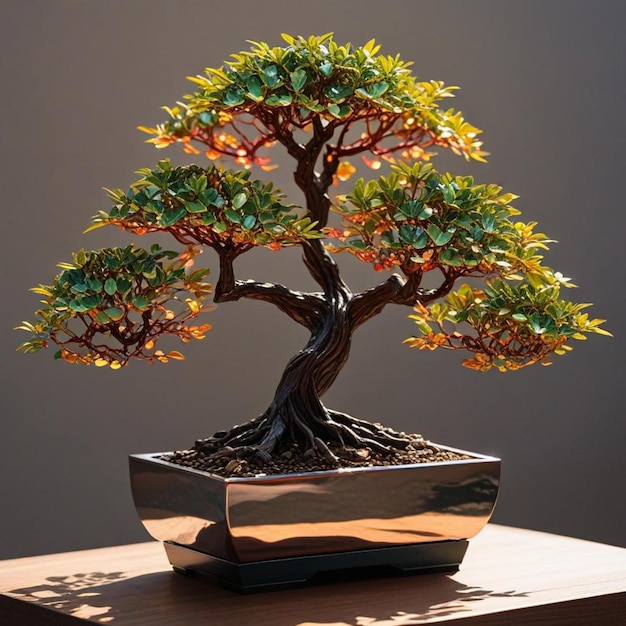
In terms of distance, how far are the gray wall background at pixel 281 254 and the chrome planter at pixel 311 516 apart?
1271mm

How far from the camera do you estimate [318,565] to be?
154cm

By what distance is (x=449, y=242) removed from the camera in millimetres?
1592

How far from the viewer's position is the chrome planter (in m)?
1.47

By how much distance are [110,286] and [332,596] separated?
542 mm

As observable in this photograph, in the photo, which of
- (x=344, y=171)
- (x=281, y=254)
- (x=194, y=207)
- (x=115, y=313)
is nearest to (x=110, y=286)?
(x=115, y=313)

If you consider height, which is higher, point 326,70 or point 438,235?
point 326,70

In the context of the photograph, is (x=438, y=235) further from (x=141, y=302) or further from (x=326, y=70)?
(x=141, y=302)

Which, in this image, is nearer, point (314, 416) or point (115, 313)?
point (115, 313)

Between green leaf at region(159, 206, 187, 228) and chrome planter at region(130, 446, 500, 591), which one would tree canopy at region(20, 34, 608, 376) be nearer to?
green leaf at region(159, 206, 187, 228)

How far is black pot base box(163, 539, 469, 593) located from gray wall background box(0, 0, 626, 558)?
128 centimetres

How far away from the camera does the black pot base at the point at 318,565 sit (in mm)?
1507

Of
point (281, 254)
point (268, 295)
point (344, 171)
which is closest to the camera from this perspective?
point (268, 295)

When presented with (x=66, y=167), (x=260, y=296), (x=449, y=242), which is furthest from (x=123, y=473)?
(x=449, y=242)

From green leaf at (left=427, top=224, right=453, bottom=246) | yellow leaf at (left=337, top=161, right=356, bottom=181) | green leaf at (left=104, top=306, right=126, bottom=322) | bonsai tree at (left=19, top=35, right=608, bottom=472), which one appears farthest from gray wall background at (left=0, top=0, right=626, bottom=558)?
green leaf at (left=427, top=224, right=453, bottom=246)
